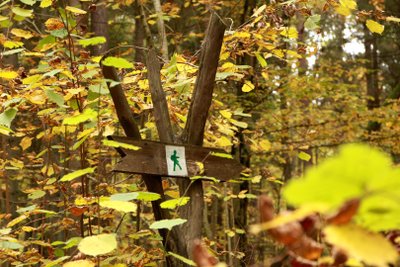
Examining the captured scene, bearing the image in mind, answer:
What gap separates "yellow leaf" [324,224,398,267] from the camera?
0.57 metres

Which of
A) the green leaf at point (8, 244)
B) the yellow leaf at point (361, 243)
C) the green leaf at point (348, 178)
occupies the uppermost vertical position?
the green leaf at point (348, 178)

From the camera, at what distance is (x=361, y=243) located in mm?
585

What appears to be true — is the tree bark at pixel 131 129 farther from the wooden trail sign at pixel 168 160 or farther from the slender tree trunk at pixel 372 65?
the slender tree trunk at pixel 372 65

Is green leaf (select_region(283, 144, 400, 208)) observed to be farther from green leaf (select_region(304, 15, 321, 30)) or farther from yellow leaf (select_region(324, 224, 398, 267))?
green leaf (select_region(304, 15, 321, 30))

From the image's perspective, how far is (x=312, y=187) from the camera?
0.50 m

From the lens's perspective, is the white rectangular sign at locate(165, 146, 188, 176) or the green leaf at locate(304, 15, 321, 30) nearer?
the white rectangular sign at locate(165, 146, 188, 176)

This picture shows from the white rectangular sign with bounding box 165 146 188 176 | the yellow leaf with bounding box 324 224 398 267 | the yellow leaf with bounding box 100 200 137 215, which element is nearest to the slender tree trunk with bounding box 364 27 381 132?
the white rectangular sign with bounding box 165 146 188 176

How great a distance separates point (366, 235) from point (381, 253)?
32 millimetres

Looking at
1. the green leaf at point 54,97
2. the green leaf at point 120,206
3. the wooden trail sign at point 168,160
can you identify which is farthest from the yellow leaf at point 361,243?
the green leaf at point 54,97

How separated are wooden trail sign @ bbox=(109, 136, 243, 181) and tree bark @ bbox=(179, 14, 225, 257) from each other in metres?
0.09

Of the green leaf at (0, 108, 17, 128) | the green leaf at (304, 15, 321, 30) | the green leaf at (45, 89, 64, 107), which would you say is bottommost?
the green leaf at (0, 108, 17, 128)

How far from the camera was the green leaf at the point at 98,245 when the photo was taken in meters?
1.47

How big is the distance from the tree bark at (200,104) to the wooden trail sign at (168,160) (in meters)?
0.09

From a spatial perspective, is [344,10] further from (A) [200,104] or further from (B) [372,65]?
(B) [372,65]
